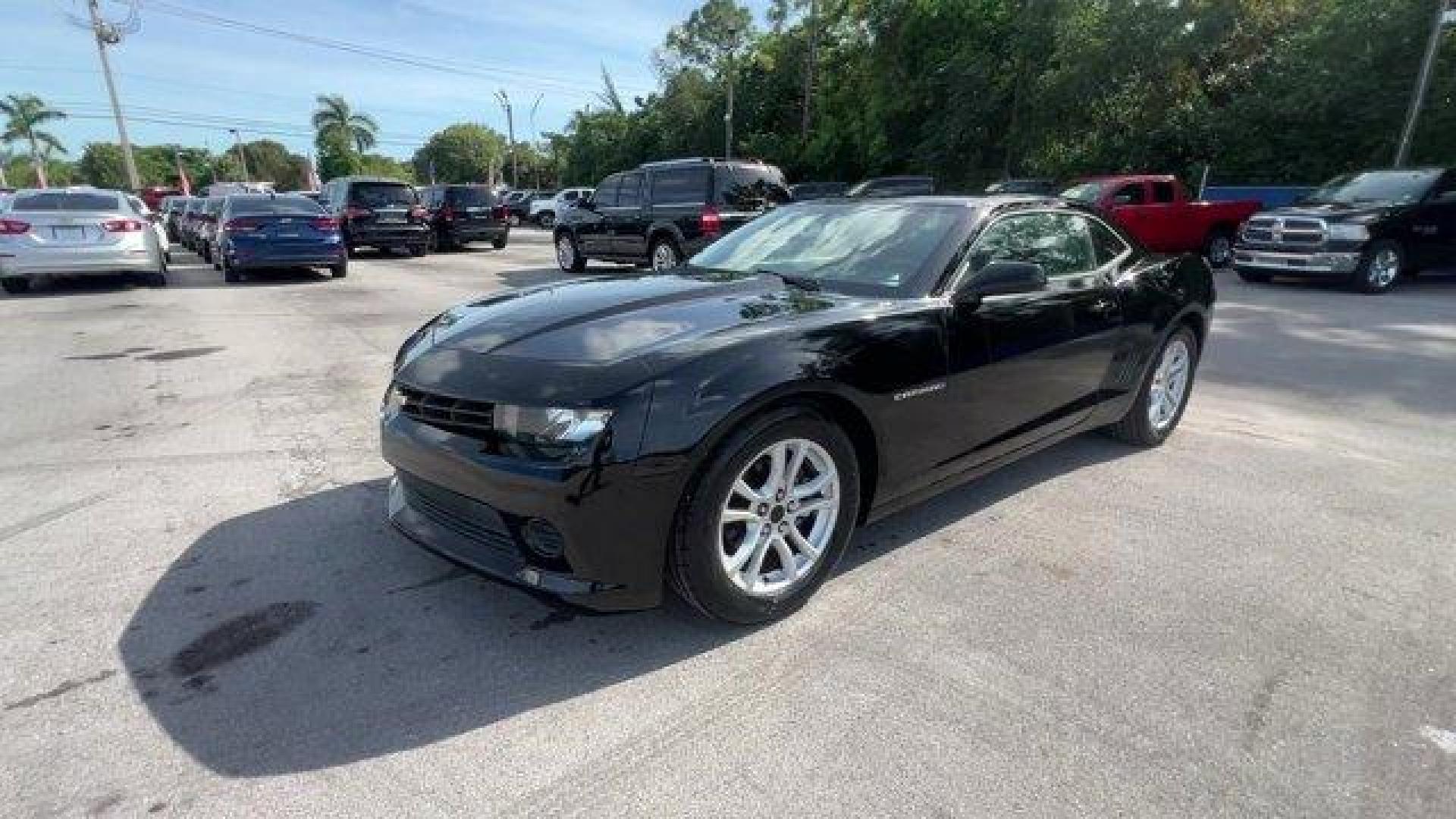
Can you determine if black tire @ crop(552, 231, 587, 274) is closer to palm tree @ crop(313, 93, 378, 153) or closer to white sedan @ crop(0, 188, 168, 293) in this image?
white sedan @ crop(0, 188, 168, 293)

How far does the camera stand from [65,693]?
2.52m

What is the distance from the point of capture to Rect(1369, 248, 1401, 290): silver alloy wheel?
11742 mm

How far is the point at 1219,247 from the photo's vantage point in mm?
15969

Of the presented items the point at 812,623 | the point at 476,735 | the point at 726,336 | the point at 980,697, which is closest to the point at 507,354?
the point at 726,336

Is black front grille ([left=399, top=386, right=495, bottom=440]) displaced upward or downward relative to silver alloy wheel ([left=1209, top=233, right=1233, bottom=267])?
upward

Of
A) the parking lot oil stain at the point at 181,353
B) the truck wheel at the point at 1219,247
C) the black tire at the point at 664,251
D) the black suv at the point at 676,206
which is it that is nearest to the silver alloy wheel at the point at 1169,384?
the black suv at the point at 676,206

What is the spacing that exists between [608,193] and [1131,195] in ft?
30.4

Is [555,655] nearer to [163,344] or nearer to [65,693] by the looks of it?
[65,693]

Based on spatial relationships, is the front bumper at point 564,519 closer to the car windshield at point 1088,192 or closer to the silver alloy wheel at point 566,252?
the silver alloy wheel at point 566,252

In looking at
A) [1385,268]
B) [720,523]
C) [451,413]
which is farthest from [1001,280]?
[1385,268]

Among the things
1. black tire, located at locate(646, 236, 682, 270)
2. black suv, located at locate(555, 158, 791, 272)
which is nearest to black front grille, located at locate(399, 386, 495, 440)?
black suv, located at locate(555, 158, 791, 272)

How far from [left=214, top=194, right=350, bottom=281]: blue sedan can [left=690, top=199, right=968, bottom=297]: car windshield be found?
11163mm

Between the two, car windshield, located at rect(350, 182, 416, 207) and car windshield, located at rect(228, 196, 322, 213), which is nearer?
car windshield, located at rect(228, 196, 322, 213)

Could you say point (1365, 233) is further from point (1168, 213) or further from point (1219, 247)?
point (1219, 247)
